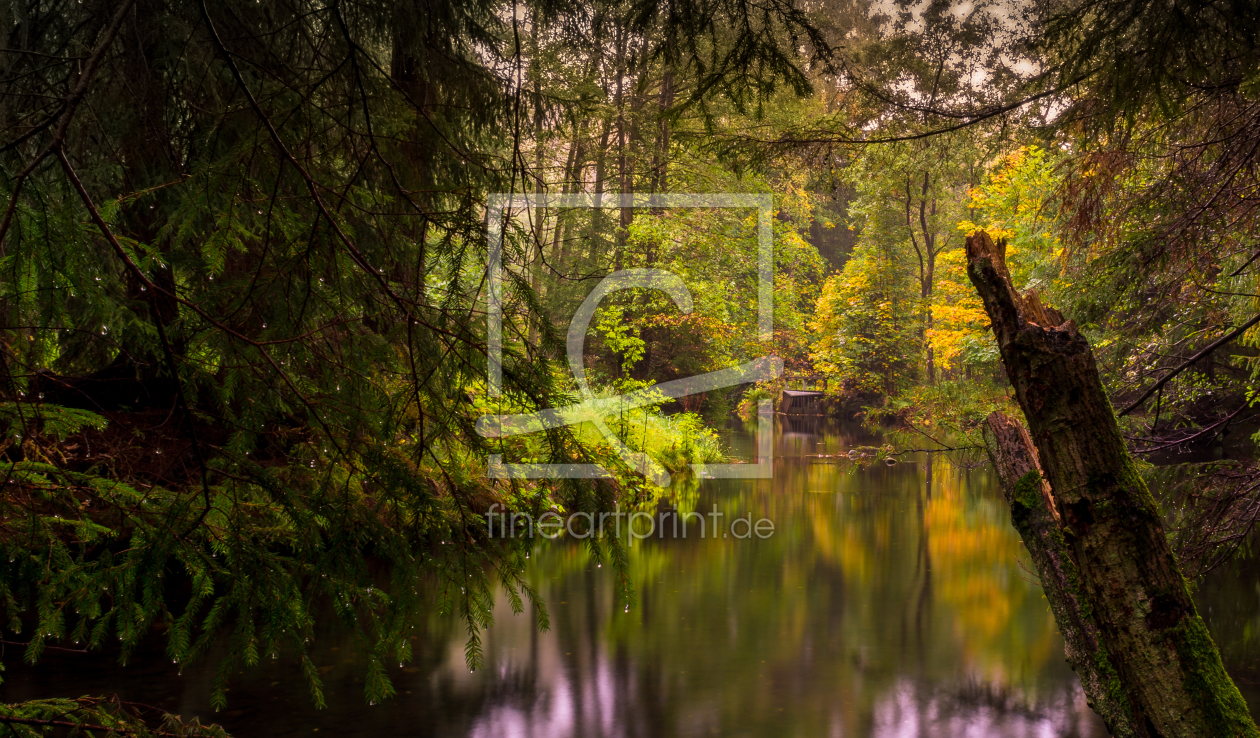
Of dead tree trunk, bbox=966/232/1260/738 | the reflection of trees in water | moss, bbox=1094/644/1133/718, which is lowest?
the reflection of trees in water

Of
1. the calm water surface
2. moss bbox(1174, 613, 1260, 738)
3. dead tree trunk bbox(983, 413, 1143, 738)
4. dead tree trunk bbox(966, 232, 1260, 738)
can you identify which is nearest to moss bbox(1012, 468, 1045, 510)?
dead tree trunk bbox(983, 413, 1143, 738)

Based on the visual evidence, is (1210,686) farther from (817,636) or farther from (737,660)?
(817,636)

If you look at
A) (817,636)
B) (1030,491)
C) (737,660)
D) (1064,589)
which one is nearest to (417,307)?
(1030,491)

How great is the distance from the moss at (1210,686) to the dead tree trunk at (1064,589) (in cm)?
32

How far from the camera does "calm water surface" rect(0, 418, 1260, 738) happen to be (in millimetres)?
6246

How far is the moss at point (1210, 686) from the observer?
2834mm

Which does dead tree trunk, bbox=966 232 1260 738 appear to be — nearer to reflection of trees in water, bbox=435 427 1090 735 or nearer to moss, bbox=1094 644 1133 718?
moss, bbox=1094 644 1133 718

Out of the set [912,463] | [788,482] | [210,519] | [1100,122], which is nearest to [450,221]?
[210,519]

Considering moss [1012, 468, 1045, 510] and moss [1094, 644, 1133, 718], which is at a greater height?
moss [1012, 468, 1045, 510]

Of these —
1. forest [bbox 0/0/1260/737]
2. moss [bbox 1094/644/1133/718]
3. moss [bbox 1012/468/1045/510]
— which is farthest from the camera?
moss [bbox 1012/468/1045/510]

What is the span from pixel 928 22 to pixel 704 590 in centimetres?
631

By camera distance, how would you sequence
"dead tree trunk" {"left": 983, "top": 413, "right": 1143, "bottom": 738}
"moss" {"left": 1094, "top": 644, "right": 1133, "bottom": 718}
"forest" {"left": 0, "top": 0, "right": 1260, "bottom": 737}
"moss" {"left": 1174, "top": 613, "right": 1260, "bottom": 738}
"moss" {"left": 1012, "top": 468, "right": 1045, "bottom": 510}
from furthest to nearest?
"moss" {"left": 1012, "top": 468, "right": 1045, "bottom": 510}
"dead tree trunk" {"left": 983, "top": 413, "right": 1143, "bottom": 738}
"moss" {"left": 1094, "top": 644, "right": 1133, "bottom": 718}
"moss" {"left": 1174, "top": 613, "right": 1260, "bottom": 738}
"forest" {"left": 0, "top": 0, "right": 1260, "bottom": 737}

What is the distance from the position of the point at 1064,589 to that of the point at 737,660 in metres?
4.43

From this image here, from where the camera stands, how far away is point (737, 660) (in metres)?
7.54
